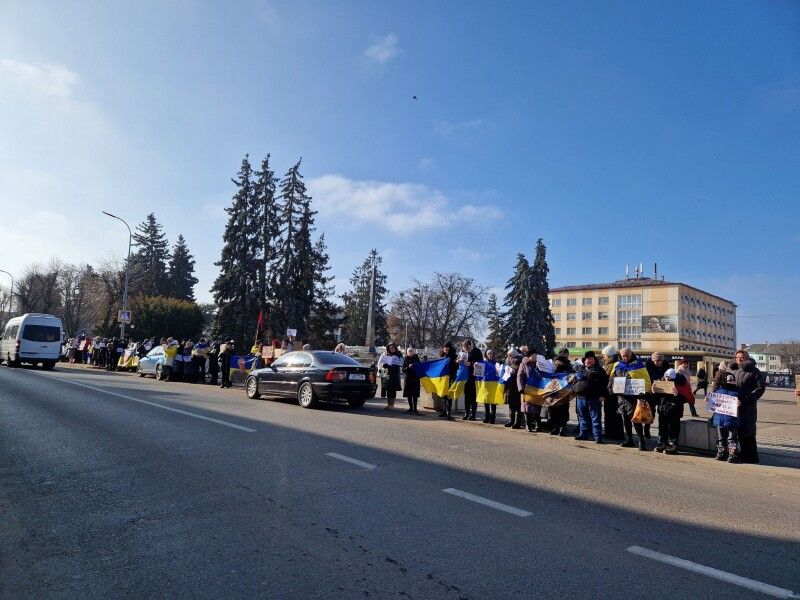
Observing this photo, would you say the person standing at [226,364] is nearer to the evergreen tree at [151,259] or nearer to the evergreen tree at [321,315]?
the evergreen tree at [321,315]

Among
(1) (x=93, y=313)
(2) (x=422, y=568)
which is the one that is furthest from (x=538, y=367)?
(1) (x=93, y=313)

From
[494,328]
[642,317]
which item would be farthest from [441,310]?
[642,317]

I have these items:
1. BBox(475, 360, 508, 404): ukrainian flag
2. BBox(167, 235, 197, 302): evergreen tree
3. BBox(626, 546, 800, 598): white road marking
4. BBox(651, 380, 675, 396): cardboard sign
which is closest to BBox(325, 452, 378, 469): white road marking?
BBox(626, 546, 800, 598): white road marking

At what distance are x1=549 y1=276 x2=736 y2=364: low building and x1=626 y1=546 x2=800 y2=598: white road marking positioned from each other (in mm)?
92417

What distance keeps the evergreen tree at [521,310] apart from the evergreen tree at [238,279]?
28047 mm

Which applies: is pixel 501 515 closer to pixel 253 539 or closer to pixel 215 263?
pixel 253 539

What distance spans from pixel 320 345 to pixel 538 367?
1746 inches

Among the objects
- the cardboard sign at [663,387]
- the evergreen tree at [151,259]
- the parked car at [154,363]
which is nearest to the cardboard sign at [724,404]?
the cardboard sign at [663,387]

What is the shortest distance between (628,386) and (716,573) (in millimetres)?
6237

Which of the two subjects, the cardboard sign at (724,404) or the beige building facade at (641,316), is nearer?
the cardboard sign at (724,404)

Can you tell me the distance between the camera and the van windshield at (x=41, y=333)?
1122 inches

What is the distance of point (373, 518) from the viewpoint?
523 cm

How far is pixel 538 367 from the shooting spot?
12.1 meters

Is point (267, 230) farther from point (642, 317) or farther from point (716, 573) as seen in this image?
point (642, 317)
